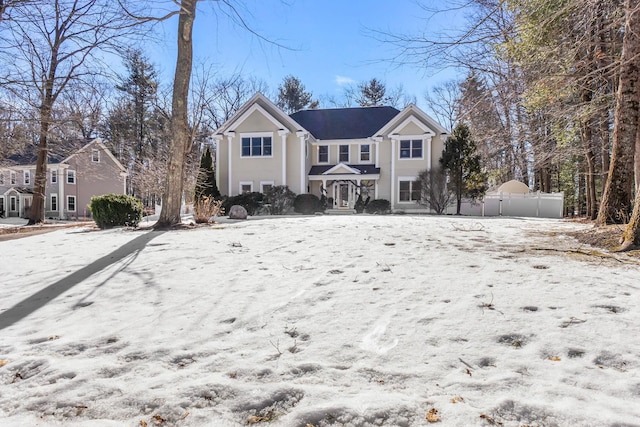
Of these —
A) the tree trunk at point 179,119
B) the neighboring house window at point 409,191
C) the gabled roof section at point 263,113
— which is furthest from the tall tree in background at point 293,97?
the tree trunk at point 179,119

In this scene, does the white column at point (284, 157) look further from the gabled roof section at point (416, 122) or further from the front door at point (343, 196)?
the gabled roof section at point (416, 122)

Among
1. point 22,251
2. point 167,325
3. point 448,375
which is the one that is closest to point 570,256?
point 448,375

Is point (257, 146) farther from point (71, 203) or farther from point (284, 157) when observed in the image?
point (71, 203)

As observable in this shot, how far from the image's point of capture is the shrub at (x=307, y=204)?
62.8ft

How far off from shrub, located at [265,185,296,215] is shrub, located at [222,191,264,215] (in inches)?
19.1

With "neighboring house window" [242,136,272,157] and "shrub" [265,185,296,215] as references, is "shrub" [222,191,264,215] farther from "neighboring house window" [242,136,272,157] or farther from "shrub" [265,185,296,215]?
"neighboring house window" [242,136,272,157]

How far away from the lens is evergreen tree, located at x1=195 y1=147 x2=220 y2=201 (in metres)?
18.8

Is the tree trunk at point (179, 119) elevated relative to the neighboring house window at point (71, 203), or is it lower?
elevated

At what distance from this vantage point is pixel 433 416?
1.63 m

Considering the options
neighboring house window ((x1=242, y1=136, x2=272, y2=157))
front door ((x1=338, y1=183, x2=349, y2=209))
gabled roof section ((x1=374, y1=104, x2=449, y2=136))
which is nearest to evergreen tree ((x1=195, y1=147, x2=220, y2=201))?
neighboring house window ((x1=242, y1=136, x2=272, y2=157))

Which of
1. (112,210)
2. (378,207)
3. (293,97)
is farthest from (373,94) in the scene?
(112,210)

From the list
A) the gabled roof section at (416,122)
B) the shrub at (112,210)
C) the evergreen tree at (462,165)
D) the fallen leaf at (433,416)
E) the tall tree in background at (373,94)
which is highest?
the tall tree in background at (373,94)

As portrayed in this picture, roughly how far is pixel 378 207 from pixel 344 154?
15.2ft

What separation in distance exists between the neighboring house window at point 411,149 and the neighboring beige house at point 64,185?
23.0 meters
